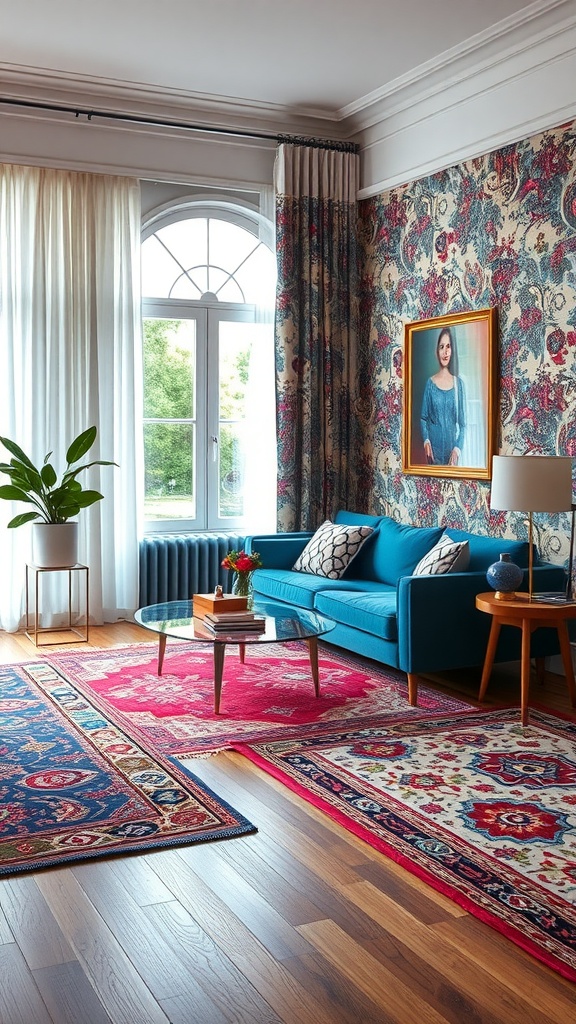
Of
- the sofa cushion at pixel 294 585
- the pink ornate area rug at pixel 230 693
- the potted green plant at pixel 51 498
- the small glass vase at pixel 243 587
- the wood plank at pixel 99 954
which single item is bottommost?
the wood plank at pixel 99 954

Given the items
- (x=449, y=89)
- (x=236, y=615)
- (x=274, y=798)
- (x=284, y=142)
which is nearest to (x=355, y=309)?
(x=284, y=142)

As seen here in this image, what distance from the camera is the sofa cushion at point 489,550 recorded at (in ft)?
17.6

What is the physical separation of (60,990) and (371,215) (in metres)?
5.85

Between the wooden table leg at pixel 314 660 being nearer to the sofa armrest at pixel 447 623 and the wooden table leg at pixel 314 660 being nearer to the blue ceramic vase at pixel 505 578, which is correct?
the sofa armrest at pixel 447 623

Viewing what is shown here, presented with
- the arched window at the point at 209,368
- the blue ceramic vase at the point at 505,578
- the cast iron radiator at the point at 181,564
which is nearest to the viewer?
the blue ceramic vase at the point at 505,578

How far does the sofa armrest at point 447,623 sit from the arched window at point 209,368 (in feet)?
8.07

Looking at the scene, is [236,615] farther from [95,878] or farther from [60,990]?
[60,990]

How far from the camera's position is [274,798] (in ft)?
12.1

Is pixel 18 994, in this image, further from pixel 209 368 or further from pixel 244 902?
pixel 209 368

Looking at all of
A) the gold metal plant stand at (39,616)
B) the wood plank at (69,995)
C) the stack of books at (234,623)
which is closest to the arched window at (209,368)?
the gold metal plant stand at (39,616)

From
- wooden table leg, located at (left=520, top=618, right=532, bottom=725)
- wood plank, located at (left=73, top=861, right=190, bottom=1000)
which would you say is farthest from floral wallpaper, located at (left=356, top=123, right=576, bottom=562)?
wood plank, located at (left=73, top=861, right=190, bottom=1000)

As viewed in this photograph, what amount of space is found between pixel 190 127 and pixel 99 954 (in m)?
5.59

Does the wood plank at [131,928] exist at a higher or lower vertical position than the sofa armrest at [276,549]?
lower

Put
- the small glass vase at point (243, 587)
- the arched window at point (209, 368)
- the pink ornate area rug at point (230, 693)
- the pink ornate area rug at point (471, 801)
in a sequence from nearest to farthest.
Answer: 1. the pink ornate area rug at point (471, 801)
2. the pink ornate area rug at point (230, 693)
3. the small glass vase at point (243, 587)
4. the arched window at point (209, 368)
